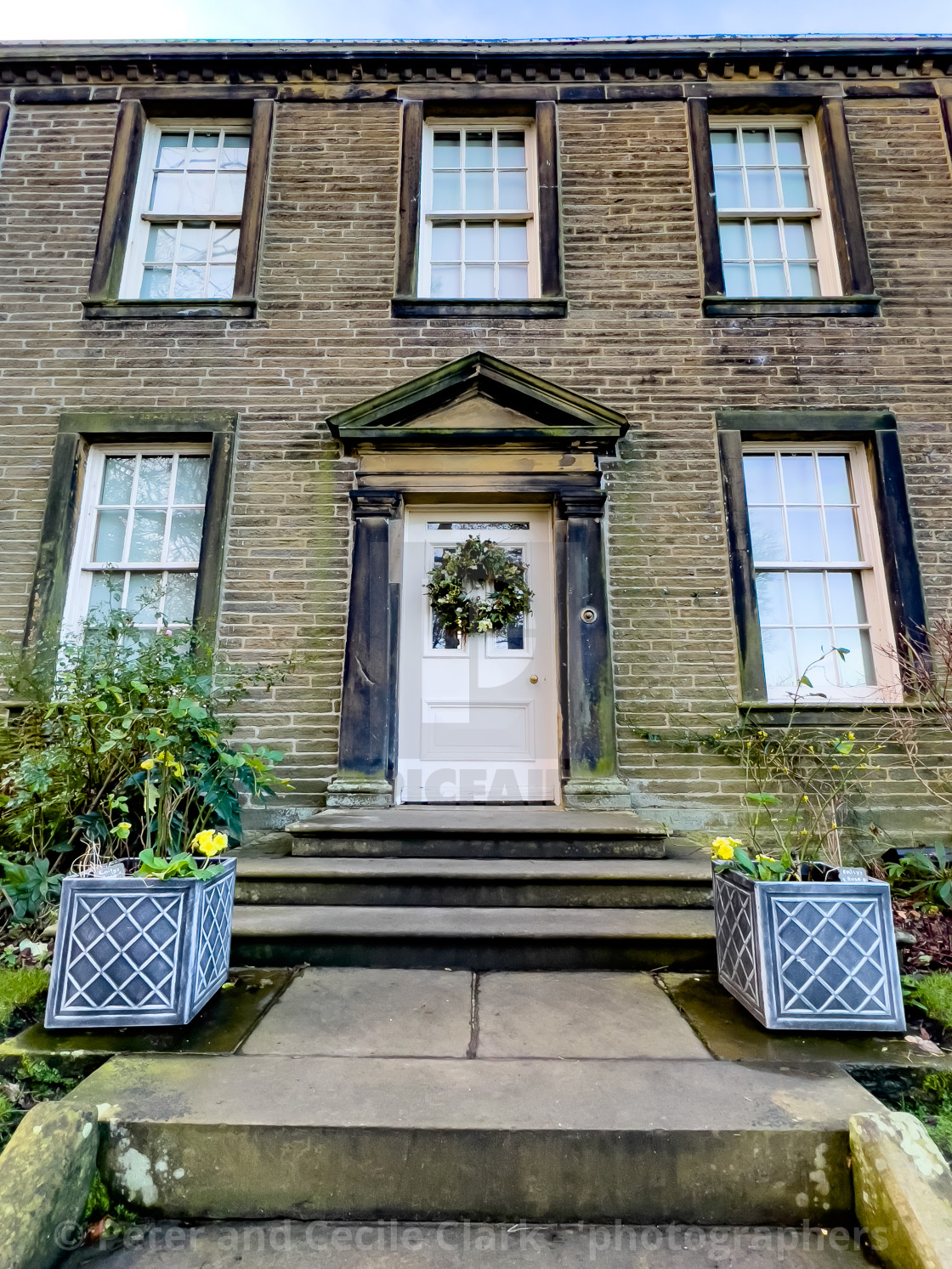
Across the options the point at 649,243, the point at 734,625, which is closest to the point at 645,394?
the point at 649,243

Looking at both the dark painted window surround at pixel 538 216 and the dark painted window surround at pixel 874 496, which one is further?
the dark painted window surround at pixel 538 216

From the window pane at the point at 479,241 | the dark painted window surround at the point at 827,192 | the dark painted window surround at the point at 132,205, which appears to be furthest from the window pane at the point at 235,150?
the dark painted window surround at the point at 827,192

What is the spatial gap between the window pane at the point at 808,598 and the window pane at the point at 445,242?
12.3ft

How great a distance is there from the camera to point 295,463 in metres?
4.89

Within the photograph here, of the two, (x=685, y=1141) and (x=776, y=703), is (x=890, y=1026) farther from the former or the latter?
(x=776, y=703)

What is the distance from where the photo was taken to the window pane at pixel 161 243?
18.0 feet

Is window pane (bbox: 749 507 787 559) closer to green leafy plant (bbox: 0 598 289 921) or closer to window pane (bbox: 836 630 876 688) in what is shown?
window pane (bbox: 836 630 876 688)

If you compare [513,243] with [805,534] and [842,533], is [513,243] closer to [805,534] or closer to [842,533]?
[805,534]

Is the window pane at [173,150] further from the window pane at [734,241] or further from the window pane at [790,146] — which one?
the window pane at [790,146]

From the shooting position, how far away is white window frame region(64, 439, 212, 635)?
4.75 meters

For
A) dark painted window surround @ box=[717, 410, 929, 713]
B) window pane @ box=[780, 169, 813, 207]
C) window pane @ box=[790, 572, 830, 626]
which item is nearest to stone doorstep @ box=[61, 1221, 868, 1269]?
dark painted window surround @ box=[717, 410, 929, 713]

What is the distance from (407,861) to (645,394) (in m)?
3.74

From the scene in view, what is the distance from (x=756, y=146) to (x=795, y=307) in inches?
68.1

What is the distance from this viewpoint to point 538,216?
540cm
